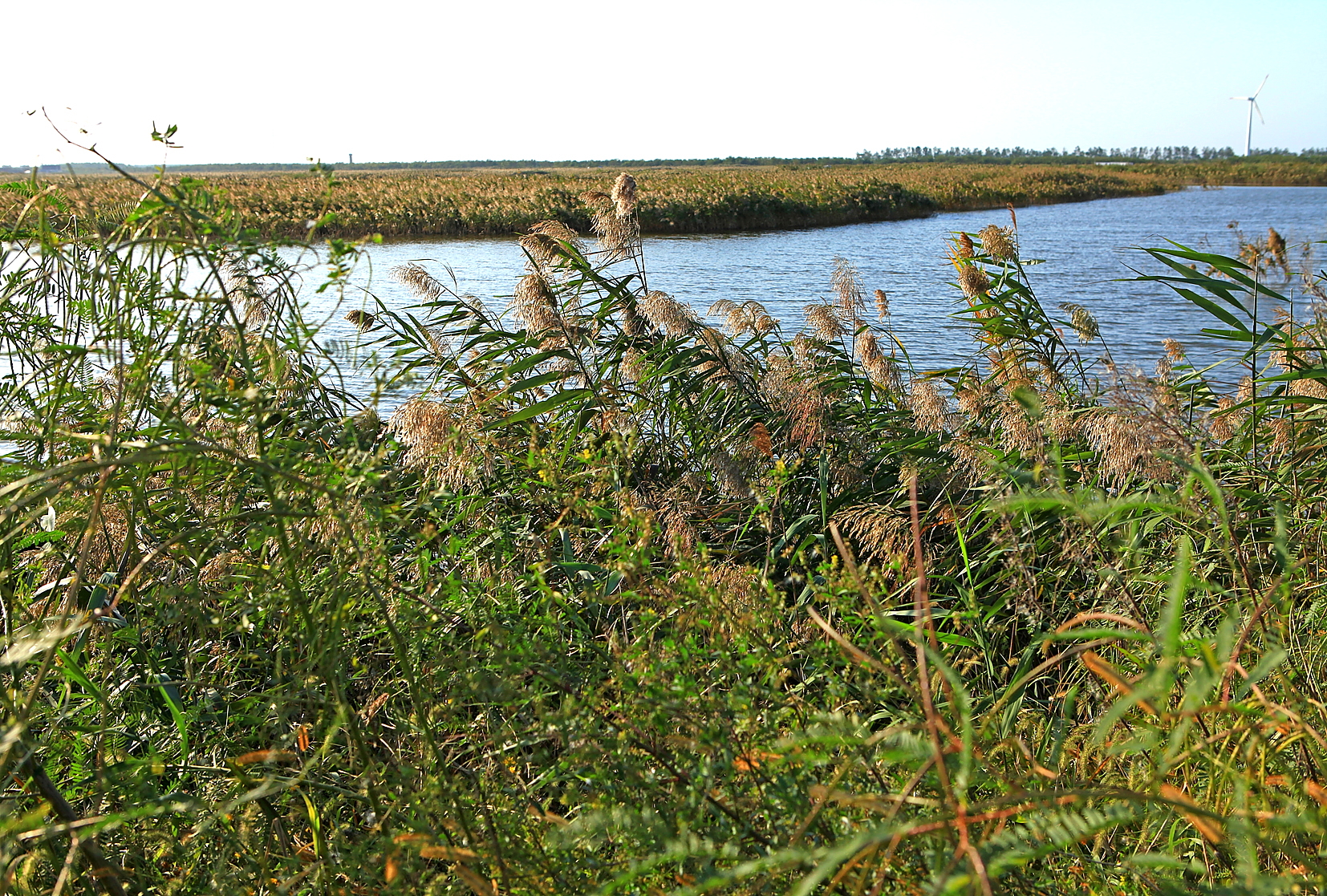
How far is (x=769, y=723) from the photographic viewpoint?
122 centimetres

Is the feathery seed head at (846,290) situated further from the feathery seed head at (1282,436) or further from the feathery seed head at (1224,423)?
the feathery seed head at (1282,436)

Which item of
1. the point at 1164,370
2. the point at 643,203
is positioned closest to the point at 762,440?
the point at 1164,370

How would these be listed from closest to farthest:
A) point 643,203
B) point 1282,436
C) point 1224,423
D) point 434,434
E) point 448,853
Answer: point 448,853
point 434,434
point 1282,436
point 1224,423
point 643,203

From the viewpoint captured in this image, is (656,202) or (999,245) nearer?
(999,245)

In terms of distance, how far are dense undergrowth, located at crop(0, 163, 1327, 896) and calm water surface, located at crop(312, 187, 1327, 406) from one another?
1.31 ft

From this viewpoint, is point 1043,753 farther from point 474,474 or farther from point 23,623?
point 23,623

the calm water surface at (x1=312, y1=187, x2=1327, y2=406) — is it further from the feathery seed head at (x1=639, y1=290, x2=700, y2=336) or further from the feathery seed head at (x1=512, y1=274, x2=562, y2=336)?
the feathery seed head at (x1=639, y1=290, x2=700, y2=336)

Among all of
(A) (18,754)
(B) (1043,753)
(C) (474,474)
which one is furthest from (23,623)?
(B) (1043,753)

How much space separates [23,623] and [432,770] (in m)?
0.93

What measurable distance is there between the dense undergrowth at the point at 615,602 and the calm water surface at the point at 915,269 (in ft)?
1.31

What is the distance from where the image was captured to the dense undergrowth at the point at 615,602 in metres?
1.18

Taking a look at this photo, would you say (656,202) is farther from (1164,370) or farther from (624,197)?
(1164,370)

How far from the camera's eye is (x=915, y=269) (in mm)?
15039

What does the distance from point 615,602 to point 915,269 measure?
534 inches
